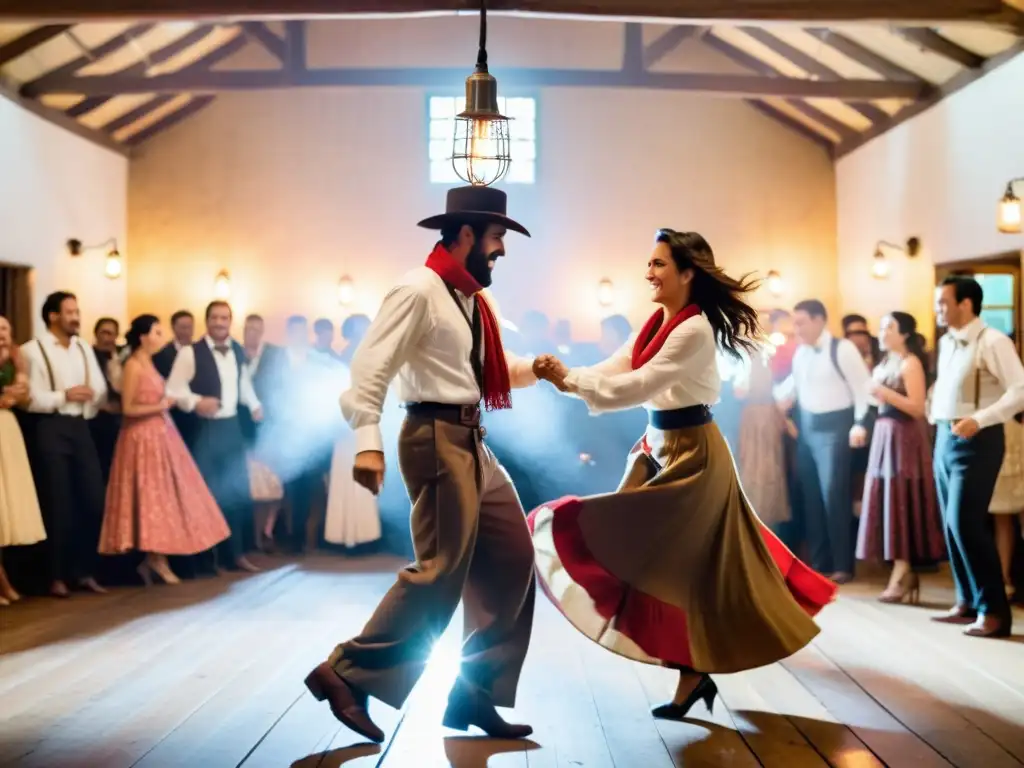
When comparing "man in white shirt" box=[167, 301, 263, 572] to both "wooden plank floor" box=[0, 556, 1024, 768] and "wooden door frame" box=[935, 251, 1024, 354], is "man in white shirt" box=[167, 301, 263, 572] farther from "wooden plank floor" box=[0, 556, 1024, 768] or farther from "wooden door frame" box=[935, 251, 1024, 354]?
"wooden door frame" box=[935, 251, 1024, 354]

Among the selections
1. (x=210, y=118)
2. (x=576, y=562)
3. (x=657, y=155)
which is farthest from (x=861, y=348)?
(x=210, y=118)

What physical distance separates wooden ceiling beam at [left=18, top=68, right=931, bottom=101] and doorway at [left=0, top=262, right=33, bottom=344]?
1.38m

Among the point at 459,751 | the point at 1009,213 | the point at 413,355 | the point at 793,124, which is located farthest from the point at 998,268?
the point at 459,751

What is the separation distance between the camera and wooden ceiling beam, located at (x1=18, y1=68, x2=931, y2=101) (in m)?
8.48

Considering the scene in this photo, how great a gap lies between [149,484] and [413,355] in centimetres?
348

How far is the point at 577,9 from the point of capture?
683 centimetres

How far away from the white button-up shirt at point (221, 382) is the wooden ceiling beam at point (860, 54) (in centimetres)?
505

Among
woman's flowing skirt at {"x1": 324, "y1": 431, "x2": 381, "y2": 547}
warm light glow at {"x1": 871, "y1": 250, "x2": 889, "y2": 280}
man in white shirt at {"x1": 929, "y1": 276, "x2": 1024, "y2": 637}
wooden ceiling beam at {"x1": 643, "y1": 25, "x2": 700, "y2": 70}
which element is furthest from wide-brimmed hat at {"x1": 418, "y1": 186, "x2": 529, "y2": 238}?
wooden ceiling beam at {"x1": 643, "y1": 25, "x2": 700, "y2": 70}

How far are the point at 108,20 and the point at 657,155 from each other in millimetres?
5456

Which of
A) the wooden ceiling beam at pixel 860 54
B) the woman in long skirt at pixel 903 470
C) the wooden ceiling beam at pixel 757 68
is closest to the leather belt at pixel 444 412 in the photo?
the woman in long skirt at pixel 903 470

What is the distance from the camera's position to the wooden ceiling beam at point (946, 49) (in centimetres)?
731

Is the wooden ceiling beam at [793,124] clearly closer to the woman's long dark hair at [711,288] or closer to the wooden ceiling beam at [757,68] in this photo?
the wooden ceiling beam at [757,68]

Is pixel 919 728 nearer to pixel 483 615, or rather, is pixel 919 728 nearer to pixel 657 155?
pixel 483 615

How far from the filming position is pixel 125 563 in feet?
20.7
